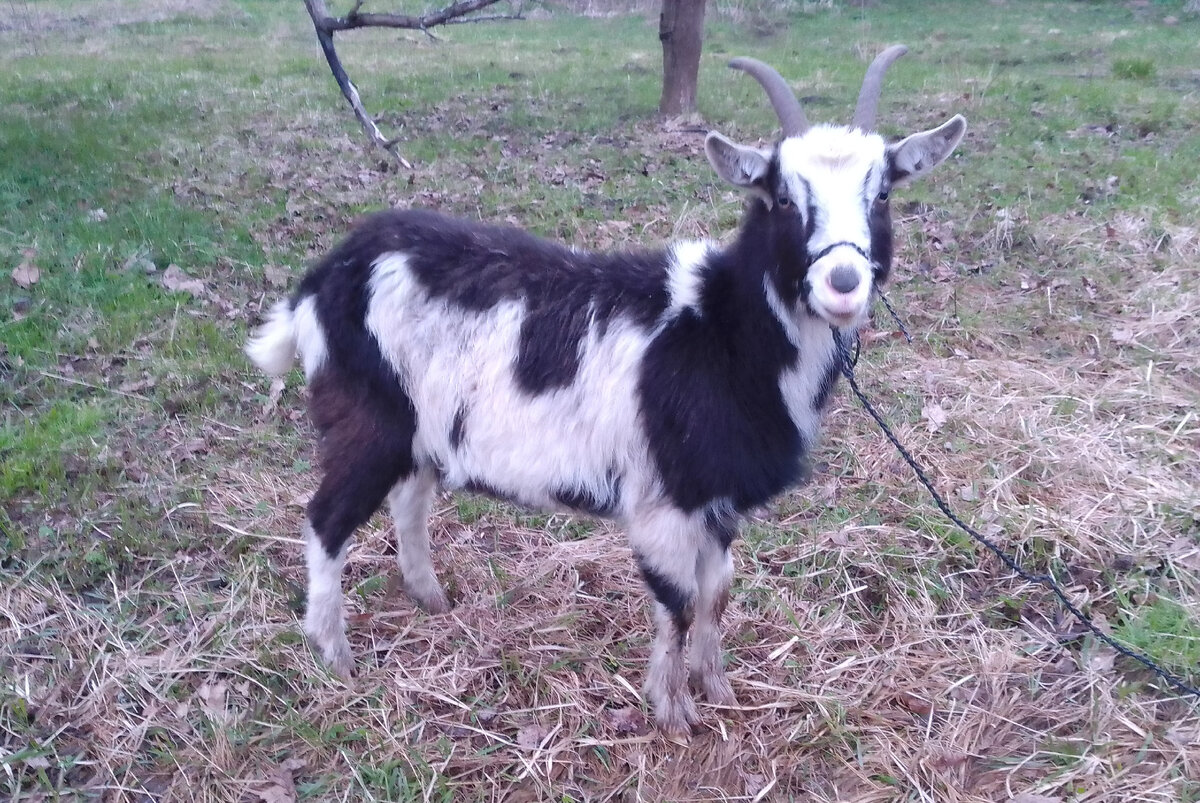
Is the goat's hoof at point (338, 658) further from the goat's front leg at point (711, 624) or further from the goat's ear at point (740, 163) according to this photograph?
the goat's ear at point (740, 163)

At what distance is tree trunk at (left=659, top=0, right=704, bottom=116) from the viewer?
31.2 feet

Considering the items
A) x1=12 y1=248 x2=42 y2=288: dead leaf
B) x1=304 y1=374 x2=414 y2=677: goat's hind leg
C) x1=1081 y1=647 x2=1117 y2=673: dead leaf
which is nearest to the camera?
x1=304 y1=374 x2=414 y2=677: goat's hind leg

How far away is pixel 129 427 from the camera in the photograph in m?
4.11

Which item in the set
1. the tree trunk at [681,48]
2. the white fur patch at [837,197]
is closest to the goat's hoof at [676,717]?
the white fur patch at [837,197]

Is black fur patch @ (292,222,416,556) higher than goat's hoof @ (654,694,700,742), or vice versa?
black fur patch @ (292,222,416,556)

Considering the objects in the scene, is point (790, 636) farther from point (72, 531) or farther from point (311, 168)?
point (311, 168)

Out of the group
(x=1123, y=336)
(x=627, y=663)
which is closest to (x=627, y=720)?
(x=627, y=663)

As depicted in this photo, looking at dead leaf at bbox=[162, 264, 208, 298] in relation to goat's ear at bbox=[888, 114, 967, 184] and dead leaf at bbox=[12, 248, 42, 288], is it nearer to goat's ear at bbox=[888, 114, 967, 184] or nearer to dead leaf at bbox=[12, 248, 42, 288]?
dead leaf at bbox=[12, 248, 42, 288]

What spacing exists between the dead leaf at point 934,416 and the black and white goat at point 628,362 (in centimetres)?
186

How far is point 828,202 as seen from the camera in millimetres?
2283

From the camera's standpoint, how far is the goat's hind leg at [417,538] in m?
3.13

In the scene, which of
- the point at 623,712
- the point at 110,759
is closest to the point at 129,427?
the point at 110,759

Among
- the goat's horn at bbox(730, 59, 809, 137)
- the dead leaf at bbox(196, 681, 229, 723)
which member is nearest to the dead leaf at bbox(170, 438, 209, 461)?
the dead leaf at bbox(196, 681, 229, 723)

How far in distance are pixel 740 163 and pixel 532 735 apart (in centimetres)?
202
